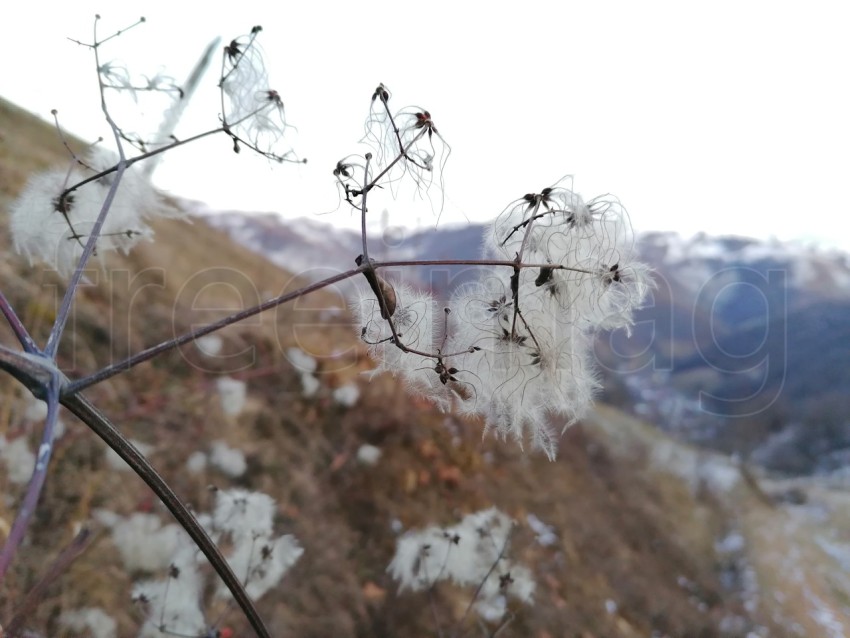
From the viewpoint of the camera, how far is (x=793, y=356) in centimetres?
654

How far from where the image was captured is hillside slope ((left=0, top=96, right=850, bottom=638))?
1.80 metres

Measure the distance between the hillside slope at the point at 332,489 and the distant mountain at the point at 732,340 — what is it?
2.11 meters

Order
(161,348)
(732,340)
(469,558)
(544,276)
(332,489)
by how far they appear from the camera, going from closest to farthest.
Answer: (161,348), (544,276), (469,558), (332,489), (732,340)

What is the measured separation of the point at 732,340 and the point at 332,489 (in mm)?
6093

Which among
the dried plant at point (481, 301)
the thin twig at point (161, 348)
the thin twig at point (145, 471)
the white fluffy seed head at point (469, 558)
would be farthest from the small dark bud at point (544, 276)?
the white fluffy seed head at point (469, 558)

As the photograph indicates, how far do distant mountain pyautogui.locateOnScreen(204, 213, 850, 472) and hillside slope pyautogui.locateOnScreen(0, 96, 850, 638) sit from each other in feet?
6.92

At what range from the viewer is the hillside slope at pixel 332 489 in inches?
70.9

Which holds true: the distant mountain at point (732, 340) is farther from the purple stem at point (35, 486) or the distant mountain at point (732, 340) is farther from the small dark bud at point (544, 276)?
the purple stem at point (35, 486)

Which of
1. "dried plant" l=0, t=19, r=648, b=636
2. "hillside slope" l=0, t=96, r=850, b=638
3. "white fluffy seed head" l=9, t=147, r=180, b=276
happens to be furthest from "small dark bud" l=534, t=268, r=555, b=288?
"hillside slope" l=0, t=96, r=850, b=638

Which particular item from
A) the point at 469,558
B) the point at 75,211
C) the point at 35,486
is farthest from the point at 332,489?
the point at 35,486

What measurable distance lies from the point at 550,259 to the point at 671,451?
4522 millimetres

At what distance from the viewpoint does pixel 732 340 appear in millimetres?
6770

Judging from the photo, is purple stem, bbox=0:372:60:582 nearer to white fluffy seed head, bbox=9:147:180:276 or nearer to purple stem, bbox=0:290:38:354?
purple stem, bbox=0:290:38:354

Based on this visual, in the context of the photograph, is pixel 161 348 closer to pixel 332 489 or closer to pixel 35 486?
pixel 35 486
